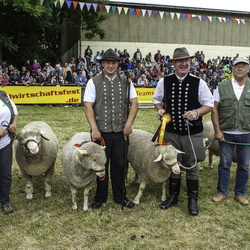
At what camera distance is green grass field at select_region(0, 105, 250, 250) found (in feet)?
10.8

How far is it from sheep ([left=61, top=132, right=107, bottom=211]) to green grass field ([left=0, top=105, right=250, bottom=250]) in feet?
1.34

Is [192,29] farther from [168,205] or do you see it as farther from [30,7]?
[168,205]

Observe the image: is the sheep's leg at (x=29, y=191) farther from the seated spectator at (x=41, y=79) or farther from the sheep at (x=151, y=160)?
the seated spectator at (x=41, y=79)

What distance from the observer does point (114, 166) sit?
Result: 13.7 ft

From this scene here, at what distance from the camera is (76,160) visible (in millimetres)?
3920

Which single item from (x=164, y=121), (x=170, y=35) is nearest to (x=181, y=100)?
(x=164, y=121)

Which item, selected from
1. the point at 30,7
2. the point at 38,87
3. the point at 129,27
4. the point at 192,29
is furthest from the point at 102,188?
the point at 192,29

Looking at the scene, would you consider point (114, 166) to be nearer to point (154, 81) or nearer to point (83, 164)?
point (83, 164)

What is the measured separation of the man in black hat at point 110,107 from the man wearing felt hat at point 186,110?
1.72ft

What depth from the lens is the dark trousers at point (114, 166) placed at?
402 cm

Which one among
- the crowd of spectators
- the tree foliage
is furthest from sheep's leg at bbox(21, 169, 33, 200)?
the tree foliage

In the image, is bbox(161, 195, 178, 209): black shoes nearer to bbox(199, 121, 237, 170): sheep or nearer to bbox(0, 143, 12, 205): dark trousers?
bbox(199, 121, 237, 170): sheep

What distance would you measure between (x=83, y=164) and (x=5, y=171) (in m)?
1.07

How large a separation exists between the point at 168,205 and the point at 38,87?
1097 cm
